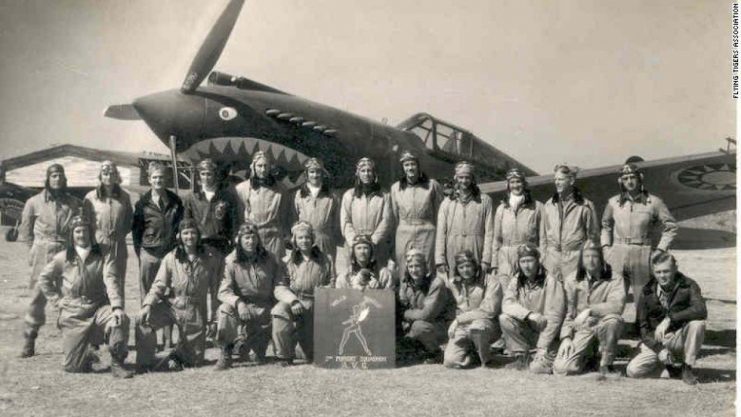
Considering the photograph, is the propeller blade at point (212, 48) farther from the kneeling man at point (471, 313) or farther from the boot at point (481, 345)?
the boot at point (481, 345)

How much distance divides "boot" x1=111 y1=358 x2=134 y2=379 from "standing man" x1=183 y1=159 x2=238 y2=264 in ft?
4.02

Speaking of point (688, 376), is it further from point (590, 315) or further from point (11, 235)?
point (11, 235)

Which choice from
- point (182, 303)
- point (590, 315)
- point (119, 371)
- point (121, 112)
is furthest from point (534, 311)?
point (121, 112)

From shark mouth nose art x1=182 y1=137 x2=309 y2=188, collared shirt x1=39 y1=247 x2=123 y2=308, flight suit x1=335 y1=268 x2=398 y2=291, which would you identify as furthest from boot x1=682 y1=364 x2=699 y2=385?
shark mouth nose art x1=182 y1=137 x2=309 y2=188

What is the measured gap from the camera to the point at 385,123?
9445 mm

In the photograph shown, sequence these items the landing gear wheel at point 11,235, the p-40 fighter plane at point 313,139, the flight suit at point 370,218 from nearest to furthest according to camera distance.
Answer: the flight suit at point 370,218, the p-40 fighter plane at point 313,139, the landing gear wheel at point 11,235

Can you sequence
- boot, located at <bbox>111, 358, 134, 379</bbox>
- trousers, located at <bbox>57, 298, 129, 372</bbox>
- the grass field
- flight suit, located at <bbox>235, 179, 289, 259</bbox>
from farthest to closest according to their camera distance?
flight suit, located at <bbox>235, 179, 289, 259</bbox>
trousers, located at <bbox>57, 298, 129, 372</bbox>
boot, located at <bbox>111, 358, 134, 379</bbox>
the grass field

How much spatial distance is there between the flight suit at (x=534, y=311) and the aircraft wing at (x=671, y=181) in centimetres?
361

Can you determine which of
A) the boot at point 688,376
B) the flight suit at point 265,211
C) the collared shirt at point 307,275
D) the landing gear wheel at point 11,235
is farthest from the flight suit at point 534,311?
the landing gear wheel at point 11,235

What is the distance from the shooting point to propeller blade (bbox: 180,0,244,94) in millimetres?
7933

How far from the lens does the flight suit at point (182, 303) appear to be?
17.0 feet

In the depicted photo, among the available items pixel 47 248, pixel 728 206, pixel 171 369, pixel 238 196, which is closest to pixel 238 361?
pixel 171 369

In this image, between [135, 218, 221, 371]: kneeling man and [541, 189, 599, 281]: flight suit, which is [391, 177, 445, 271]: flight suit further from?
[135, 218, 221, 371]: kneeling man

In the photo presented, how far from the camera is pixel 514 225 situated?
5953 millimetres
